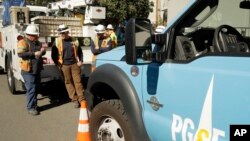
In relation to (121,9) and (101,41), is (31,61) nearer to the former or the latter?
(101,41)

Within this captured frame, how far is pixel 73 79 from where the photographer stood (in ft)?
25.6

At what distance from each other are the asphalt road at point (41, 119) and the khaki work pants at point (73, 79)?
Result: 29 centimetres

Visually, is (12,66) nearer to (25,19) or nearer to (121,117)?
(25,19)

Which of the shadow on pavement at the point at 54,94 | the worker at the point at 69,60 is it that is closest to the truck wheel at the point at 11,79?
the shadow on pavement at the point at 54,94

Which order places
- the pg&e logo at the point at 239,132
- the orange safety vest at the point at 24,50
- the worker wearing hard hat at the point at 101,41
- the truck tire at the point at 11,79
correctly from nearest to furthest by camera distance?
the pg&e logo at the point at 239,132 → the orange safety vest at the point at 24,50 → the truck tire at the point at 11,79 → the worker wearing hard hat at the point at 101,41

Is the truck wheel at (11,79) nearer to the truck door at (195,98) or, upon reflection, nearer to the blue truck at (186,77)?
the blue truck at (186,77)

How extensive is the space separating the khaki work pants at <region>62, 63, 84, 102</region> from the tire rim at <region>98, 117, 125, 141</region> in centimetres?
358

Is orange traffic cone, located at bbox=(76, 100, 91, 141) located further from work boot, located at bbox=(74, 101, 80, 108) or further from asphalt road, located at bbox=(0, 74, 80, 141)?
work boot, located at bbox=(74, 101, 80, 108)

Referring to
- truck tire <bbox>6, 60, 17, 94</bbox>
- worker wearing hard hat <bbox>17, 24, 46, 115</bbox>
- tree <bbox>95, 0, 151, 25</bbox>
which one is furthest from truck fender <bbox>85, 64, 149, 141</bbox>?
tree <bbox>95, 0, 151, 25</bbox>

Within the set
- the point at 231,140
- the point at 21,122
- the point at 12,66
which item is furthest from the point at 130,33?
the point at 12,66

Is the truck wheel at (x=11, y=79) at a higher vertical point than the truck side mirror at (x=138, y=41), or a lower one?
lower

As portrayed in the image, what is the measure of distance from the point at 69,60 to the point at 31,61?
871 mm

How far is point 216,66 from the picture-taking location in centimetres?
259

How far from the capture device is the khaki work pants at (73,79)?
7715 mm
